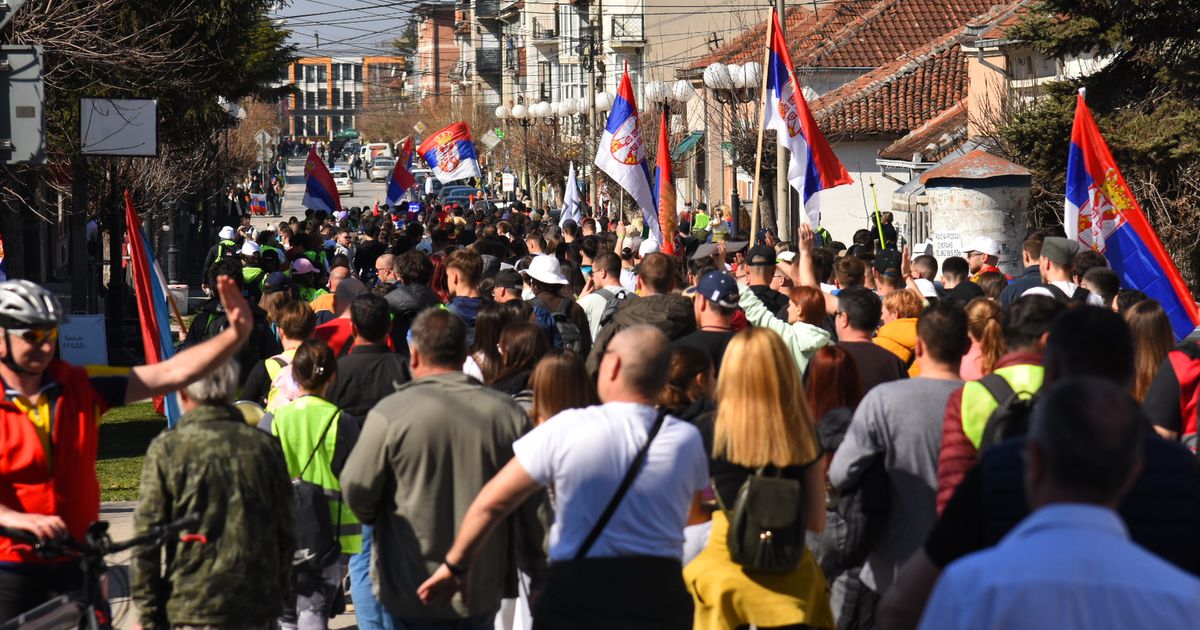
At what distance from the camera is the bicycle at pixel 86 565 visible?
4.60 metres

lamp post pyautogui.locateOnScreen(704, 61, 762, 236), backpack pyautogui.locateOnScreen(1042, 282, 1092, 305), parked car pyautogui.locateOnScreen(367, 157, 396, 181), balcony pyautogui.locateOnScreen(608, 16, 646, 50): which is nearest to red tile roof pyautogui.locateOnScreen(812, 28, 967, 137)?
lamp post pyautogui.locateOnScreen(704, 61, 762, 236)

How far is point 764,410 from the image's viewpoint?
5.51 meters

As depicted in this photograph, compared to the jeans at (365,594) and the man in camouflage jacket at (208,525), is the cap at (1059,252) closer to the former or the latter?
the jeans at (365,594)

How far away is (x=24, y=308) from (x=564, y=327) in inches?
206

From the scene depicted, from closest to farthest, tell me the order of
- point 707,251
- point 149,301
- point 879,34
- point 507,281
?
1. point 149,301
2. point 507,281
3. point 707,251
4. point 879,34

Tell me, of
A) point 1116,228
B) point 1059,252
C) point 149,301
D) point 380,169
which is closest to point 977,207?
point 1116,228

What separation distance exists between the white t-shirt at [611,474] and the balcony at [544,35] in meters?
75.6

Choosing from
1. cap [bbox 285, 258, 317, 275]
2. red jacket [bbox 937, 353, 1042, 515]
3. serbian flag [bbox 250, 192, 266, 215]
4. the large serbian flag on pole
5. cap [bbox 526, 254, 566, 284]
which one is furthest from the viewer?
serbian flag [bbox 250, 192, 266, 215]

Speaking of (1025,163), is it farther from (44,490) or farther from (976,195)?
(44,490)

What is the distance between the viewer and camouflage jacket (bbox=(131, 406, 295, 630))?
5.23m

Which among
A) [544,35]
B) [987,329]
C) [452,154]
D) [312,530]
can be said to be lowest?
[312,530]

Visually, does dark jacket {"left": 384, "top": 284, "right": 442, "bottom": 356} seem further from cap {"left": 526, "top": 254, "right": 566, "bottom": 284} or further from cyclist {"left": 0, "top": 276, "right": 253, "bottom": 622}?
cyclist {"left": 0, "top": 276, "right": 253, "bottom": 622}

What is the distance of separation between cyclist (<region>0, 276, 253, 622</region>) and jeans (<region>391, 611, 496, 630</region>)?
116 cm

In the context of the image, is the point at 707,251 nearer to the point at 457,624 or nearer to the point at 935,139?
the point at 457,624
